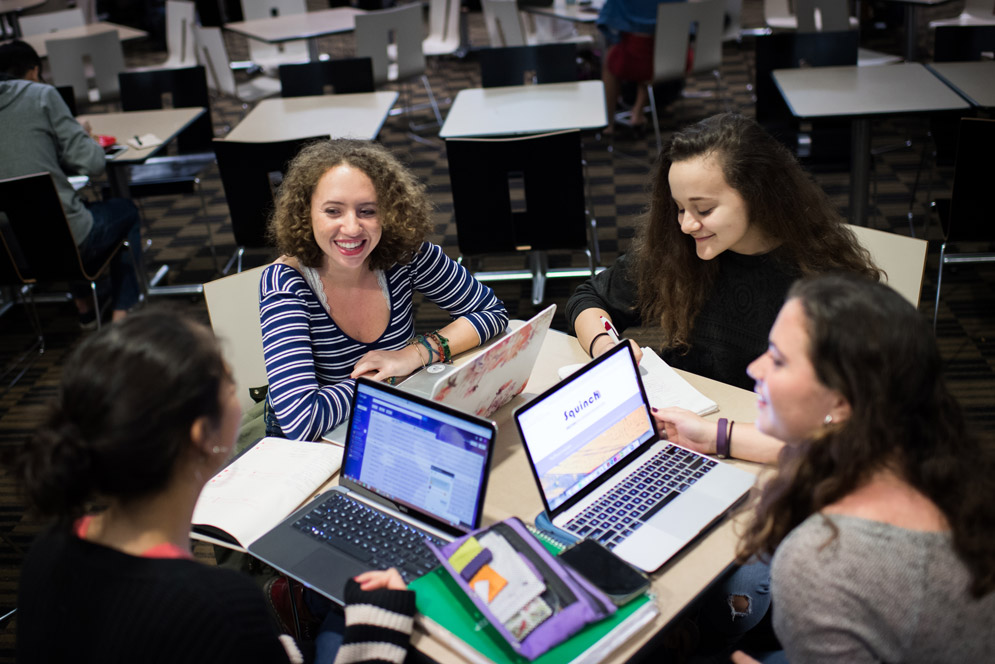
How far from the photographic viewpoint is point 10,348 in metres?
4.27

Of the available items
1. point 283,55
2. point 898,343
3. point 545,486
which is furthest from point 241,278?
point 283,55

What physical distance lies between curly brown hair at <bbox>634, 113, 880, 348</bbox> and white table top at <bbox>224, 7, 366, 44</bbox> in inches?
184

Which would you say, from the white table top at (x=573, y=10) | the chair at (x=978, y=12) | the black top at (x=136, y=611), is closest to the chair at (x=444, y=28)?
the white table top at (x=573, y=10)

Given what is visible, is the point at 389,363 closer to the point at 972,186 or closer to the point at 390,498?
the point at 390,498

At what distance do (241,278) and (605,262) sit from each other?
2.50 metres

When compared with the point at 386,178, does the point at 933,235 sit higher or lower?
lower

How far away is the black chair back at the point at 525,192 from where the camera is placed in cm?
358

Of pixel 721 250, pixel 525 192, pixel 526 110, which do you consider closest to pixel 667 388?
pixel 721 250

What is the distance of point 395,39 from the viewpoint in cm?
649

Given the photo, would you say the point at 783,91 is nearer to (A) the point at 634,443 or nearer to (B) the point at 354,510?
(A) the point at 634,443

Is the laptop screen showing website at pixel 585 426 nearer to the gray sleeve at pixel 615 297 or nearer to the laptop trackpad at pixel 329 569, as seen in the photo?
the laptop trackpad at pixel 329 569

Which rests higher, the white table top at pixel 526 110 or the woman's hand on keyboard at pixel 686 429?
the white table top at pixel 526 110

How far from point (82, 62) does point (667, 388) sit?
18.2 ft

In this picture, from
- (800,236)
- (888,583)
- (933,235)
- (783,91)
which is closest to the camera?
(888,583)
